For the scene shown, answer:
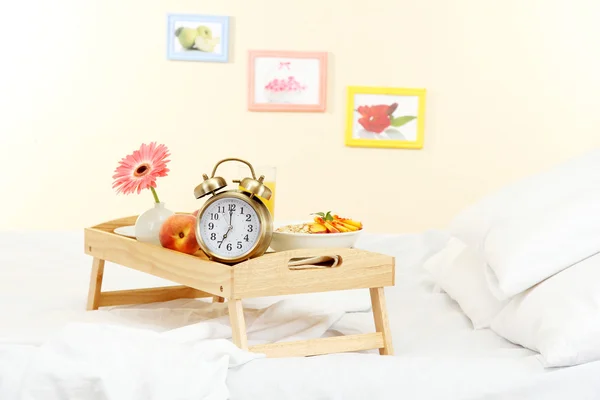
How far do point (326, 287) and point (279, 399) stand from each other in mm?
297

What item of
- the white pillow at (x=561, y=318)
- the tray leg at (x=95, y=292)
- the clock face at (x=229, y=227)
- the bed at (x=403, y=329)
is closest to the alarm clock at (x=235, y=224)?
the clock face at (x=229, y=227)

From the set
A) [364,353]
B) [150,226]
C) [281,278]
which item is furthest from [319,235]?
[150,226]

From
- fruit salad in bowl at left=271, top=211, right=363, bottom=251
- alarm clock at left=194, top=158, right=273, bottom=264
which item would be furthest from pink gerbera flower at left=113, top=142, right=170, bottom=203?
fruit salad in bowl at left=271, top=211, right=363, bottom=251

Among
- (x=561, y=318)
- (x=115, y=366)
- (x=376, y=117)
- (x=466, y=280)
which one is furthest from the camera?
(x=376, y=117)

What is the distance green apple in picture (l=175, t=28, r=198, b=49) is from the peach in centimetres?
259

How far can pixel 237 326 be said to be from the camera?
4.91 feet

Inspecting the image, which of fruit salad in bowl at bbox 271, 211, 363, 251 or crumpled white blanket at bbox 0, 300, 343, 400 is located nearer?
crumpled white blanket at bbox 0, 300, 343, 400

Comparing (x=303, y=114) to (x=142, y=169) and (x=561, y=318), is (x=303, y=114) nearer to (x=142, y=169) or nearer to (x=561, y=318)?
(x=142, y=169)

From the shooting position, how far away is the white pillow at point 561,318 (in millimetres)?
1427

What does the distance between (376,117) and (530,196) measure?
246cm

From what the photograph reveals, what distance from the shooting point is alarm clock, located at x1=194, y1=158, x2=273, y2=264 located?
5.11 feet

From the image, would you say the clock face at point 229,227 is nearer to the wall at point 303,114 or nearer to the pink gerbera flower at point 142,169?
the pink gerbera flower at point 142,169

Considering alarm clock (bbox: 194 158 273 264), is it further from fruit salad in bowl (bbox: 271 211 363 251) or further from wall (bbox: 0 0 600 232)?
wall (bbox: 0 0 600 232)

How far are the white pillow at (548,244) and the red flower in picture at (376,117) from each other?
2.58 m
